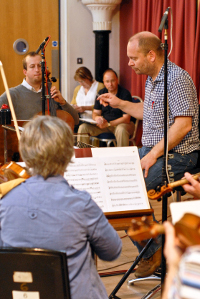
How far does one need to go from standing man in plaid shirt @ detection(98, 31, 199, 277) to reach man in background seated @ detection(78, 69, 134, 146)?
1896 millimetres

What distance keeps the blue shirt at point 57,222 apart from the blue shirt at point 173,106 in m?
1.30

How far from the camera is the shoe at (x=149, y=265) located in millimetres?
2186

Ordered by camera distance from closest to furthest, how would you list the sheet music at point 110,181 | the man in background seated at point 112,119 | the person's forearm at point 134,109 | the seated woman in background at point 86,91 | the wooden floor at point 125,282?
the sheet music at point 110,181
the wooden floor at point 125,282
the person's forearm at point 134,109
the man in background seated at point 112,119
the seated woman in background at point 86,91

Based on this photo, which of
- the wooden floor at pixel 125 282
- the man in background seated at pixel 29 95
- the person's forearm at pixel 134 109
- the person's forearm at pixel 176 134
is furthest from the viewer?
the man in background seated at pixel 29 95

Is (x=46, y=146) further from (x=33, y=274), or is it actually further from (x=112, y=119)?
(x=112, y=119)

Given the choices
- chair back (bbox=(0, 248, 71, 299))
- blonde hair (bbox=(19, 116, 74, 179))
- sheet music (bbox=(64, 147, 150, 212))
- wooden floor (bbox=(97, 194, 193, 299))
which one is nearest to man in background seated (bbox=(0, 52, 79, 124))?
wooden floor (bbox=(97, 194, 193, 299))

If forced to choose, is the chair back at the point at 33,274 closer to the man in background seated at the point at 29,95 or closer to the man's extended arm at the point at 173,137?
the man's extended arm at the point at 173,137

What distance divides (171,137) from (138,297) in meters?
0.88

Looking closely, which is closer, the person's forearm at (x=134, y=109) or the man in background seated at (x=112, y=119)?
the person's forearm at (x=134, y=109)

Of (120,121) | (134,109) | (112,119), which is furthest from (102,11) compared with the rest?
(134,109)

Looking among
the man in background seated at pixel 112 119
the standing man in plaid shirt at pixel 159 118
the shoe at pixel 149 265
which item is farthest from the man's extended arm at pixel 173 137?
the man in background seated at pixel 112 119

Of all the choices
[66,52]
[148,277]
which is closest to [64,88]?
[66,52]

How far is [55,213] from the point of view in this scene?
110cm

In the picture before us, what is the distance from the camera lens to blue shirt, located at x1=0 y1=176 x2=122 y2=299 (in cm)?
110
